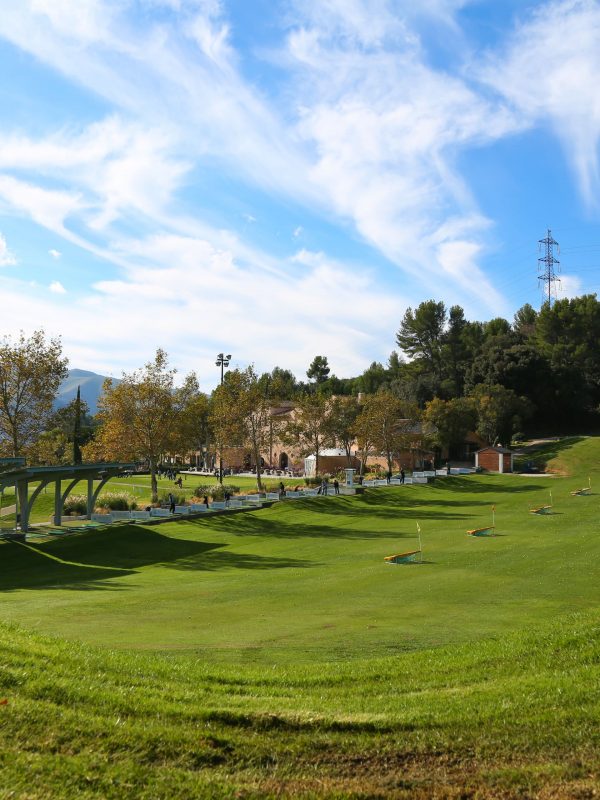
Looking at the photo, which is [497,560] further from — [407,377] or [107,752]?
[407,377]

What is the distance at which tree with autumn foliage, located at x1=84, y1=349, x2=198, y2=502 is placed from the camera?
4672cm

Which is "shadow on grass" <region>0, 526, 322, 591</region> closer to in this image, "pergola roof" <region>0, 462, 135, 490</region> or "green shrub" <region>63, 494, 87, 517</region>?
"pergola roof" <region>0, 462, 135, 490</region>

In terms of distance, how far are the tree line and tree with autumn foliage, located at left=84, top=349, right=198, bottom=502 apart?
8cm

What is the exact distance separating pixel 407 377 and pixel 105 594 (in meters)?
94.6

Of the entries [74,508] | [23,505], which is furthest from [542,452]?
[23,505]

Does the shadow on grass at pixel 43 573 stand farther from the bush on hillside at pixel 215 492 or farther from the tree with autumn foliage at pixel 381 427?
the tree with autumn foliage at pixel 381 427

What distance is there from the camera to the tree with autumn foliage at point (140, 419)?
4672cm

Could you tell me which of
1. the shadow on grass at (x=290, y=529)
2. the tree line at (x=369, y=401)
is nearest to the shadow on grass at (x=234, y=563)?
the shadow on grass at (x=290, y=529)

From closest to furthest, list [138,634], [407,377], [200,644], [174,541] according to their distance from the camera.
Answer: [200,644] < [138,634] < [174,541] < [407,377]

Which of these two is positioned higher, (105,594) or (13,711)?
(13,711)

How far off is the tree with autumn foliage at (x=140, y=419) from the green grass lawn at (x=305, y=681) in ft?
70.5

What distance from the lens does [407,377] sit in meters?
111

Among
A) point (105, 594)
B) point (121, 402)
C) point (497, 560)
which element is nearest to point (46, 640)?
point (105, 594)

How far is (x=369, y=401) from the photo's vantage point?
227 feet
